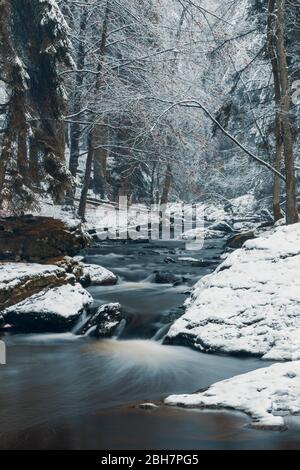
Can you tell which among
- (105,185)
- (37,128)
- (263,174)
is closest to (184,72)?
(263,174)

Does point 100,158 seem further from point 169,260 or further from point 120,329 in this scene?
point 120,329

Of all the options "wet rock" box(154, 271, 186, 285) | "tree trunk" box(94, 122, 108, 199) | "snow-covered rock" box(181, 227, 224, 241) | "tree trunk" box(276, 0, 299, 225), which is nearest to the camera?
"tree trunk" box(276, 0, 299, 225)

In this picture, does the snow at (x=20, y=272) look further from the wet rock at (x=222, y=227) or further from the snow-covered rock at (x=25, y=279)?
the wet rock at (x=222, y=227)

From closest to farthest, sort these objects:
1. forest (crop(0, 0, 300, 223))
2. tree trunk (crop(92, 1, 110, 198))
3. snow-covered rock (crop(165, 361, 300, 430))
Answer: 1. snow-covered rock (crop(165, 361, 300, 430))
2. forest (crop(0, 0, 300, 223))
3. tree trunk (crop(92, 1, 110, 198))

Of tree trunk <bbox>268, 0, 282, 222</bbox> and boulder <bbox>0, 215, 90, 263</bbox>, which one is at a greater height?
tree trunk <bbox>268, 0, 282, 222</bbox>

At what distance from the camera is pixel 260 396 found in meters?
6.39

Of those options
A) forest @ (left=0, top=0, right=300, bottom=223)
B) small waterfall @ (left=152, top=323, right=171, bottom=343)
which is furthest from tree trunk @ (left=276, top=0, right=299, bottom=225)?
small waterfall @ (left=152, top=323, right=171, bottom=343)

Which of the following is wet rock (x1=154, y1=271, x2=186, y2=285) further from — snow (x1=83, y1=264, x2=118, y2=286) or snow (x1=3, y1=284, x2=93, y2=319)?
snow (x1=3, y1=284, x2=93, y2=319)

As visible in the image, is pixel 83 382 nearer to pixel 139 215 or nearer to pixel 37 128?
pixel 37 128

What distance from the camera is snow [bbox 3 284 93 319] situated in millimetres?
10586

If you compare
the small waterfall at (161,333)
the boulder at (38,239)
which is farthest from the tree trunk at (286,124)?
the boulder at (38,239)

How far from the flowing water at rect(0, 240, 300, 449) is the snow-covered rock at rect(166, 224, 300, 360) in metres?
0.34

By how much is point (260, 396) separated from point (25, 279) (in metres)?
6.16

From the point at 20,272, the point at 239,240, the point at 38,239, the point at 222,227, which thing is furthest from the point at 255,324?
the point at 222,227
